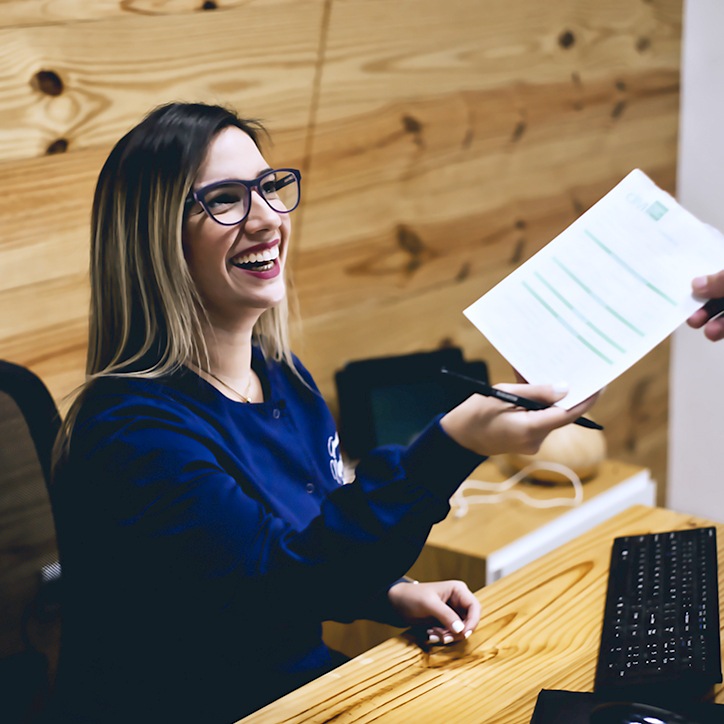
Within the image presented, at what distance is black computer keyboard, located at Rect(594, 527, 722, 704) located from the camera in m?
0.99

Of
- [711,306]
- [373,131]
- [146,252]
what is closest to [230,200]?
[146,252]

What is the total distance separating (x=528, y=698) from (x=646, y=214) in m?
0.51

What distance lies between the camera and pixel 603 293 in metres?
1.02

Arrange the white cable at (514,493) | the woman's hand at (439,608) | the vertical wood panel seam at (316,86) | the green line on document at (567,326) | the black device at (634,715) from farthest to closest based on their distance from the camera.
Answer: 1. the white cable at (514,493)
2. the vertical wood panel seam at (316,86)
3. the woman's hand at (439,608)
4. the green line on document at (567,326)
5. the black device at (634,715)

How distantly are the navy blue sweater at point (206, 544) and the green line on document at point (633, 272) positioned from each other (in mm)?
246

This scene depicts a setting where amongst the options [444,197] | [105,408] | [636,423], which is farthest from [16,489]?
[636,423]

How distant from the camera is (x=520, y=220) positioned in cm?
242

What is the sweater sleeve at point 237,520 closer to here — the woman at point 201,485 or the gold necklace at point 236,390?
the woman at point 201,485

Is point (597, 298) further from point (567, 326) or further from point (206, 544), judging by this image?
point (206, 544)

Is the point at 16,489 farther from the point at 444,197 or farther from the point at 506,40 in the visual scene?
the point at 506,40

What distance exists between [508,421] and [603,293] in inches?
6.6

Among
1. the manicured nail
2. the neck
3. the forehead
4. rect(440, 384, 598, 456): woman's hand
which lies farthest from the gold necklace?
the manicured nail

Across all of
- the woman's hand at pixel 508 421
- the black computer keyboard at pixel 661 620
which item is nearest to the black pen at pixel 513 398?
the woman's hand at pixel 508 421

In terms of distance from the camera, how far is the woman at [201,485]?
1.08m
